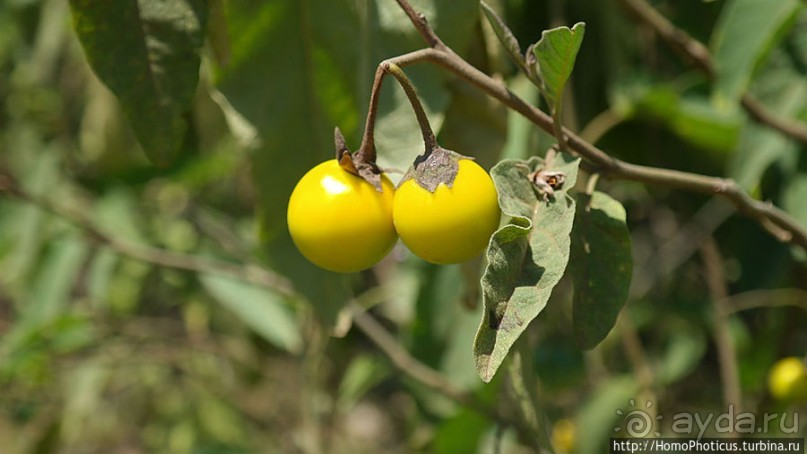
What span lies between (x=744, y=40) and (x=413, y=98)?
0.66 metres

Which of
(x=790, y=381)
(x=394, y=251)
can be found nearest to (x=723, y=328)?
(x=790, y=381)

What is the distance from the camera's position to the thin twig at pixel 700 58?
1.20 meters

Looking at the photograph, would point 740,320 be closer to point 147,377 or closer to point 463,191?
point 463,191

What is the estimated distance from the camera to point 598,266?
0.72 metres

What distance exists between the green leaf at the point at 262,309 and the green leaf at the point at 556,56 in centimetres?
119

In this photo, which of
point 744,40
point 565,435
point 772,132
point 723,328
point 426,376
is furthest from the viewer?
point 565,435

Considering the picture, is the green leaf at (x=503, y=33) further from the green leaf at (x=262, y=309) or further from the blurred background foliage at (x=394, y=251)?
the green leaf at (x=262, y=309)

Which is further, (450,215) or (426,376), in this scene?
(426,376)

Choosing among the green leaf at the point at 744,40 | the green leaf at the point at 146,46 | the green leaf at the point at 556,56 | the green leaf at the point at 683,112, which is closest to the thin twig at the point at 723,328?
the green leaf at the point at 683,112

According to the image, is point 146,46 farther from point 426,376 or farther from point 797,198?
point 797,198

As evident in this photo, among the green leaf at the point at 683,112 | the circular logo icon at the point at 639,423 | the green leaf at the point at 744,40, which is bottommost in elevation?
the circular logo icon at the point at 639,423

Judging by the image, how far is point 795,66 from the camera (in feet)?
4.20

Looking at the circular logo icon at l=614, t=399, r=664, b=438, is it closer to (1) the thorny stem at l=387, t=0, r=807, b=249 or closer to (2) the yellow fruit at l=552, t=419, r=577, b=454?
(2) the yellow fruit at l=552, t=419, r=577, b=454

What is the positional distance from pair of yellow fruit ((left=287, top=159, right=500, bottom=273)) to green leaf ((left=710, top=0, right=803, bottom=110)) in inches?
24.3
